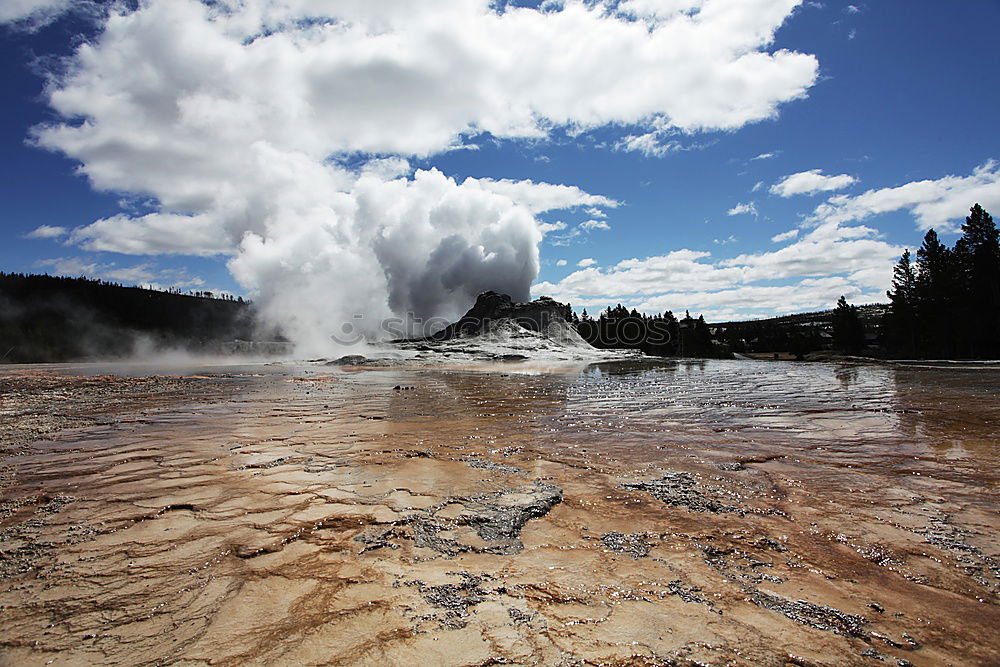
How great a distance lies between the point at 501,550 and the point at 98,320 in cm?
11000

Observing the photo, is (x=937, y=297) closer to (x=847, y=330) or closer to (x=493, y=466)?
(x=847, y=330)

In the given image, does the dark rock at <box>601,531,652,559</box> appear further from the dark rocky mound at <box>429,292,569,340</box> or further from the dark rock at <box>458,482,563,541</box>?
the dark rocky mound at <box>429,292,569,340</box>

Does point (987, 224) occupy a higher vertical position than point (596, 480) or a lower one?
higher

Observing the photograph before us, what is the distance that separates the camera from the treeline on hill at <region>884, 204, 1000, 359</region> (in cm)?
3391

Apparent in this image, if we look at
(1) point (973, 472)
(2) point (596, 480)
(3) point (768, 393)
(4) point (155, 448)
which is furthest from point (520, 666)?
(3) point (768, 393)

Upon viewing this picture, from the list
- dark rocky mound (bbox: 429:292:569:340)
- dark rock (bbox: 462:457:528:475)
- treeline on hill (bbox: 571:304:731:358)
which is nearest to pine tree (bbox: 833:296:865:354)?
treeline on hill (bbox: 571:304:731:358)

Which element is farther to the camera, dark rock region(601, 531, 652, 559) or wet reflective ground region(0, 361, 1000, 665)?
dark rock region(601, 531, 652, 559)

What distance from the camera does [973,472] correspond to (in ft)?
15.0

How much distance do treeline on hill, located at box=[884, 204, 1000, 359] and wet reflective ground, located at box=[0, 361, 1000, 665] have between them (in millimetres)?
40304

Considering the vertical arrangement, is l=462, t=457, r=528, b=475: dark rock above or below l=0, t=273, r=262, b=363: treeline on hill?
below

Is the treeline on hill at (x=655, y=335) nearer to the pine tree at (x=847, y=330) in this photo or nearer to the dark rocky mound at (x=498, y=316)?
the pine tree at (x=847, y=330)

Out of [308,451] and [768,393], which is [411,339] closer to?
[768,393]

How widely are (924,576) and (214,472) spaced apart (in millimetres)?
5834

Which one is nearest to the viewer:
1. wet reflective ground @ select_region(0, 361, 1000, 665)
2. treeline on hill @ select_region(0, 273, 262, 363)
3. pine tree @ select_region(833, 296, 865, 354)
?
wet reflective ground @ select_region(0, 361, 1000, 665)
